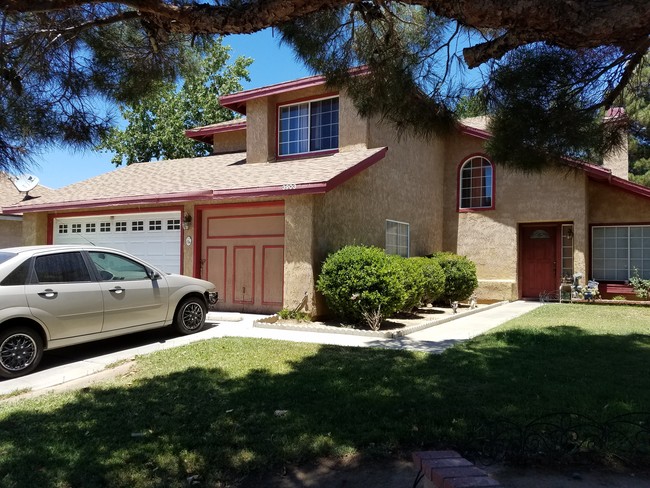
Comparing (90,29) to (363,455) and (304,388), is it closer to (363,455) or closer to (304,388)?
(304,388)

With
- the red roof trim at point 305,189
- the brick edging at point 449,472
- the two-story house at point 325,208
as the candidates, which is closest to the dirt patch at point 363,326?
the two-story house at point 325,208

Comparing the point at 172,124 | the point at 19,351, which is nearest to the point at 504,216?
the point at 19,351

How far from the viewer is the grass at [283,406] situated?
3.79 meters

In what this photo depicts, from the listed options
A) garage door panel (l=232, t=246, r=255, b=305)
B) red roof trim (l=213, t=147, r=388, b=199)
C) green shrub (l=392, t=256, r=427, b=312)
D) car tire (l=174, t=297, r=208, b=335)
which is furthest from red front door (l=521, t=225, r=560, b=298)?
car tire (l=174, t=297, r=208, b=335)

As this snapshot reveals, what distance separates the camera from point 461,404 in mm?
4969

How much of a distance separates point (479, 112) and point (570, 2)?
262 cm

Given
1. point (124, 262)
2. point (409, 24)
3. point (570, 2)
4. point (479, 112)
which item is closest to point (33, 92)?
point (124, 262)

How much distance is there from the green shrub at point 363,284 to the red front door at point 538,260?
8.50 meters

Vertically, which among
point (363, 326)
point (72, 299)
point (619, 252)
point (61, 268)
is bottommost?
point (363, 326)

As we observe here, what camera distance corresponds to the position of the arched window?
16.8 m

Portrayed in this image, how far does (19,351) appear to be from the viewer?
6559 mm

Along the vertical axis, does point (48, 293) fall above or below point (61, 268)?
below

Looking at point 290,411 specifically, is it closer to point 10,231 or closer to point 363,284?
point 363,284

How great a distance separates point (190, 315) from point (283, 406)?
4.79 m
